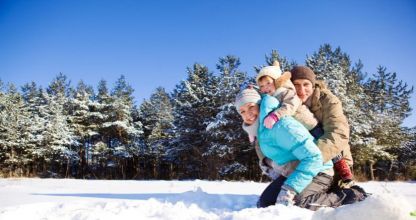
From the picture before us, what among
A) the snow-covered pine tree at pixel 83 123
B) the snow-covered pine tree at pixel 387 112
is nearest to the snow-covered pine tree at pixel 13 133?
the snow-covered pine tree at pixel 83 123

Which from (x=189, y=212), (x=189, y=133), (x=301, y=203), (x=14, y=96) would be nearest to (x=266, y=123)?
(x=301, y=203)

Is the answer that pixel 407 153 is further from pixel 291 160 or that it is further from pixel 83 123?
pixel 83 123

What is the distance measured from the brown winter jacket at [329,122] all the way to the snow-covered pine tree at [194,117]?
20.1 metres

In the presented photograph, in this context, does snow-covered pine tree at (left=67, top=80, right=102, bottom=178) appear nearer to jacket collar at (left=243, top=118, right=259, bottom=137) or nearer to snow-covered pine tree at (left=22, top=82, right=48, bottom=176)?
snow-covered pine tree at (left=22, top=82, right=48, bottom=176)

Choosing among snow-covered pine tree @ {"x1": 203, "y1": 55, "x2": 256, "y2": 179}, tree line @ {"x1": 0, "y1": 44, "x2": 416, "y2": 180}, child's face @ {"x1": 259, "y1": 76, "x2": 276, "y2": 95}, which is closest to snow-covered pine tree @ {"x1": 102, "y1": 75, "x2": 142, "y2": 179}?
tree line @ {"x1": 0, "y1": 44, "x2": 416, "y2": 180}

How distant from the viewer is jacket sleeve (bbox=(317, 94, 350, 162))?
3193 millimetres

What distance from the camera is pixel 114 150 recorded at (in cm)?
3244

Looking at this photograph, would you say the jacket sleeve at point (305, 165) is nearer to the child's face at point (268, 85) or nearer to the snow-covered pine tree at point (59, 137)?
the child's face at point (268, 85)

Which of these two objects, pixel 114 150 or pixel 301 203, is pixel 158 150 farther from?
pixel 301 203

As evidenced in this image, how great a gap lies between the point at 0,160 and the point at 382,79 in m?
36.3

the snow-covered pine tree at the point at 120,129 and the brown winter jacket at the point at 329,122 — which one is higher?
the snow-covered pine tree at the point at 120,129

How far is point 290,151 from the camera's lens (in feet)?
10.1

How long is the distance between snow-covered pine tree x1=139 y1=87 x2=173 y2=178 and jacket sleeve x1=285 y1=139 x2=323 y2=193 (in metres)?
27.3

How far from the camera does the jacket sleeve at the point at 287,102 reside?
301 centimetres
